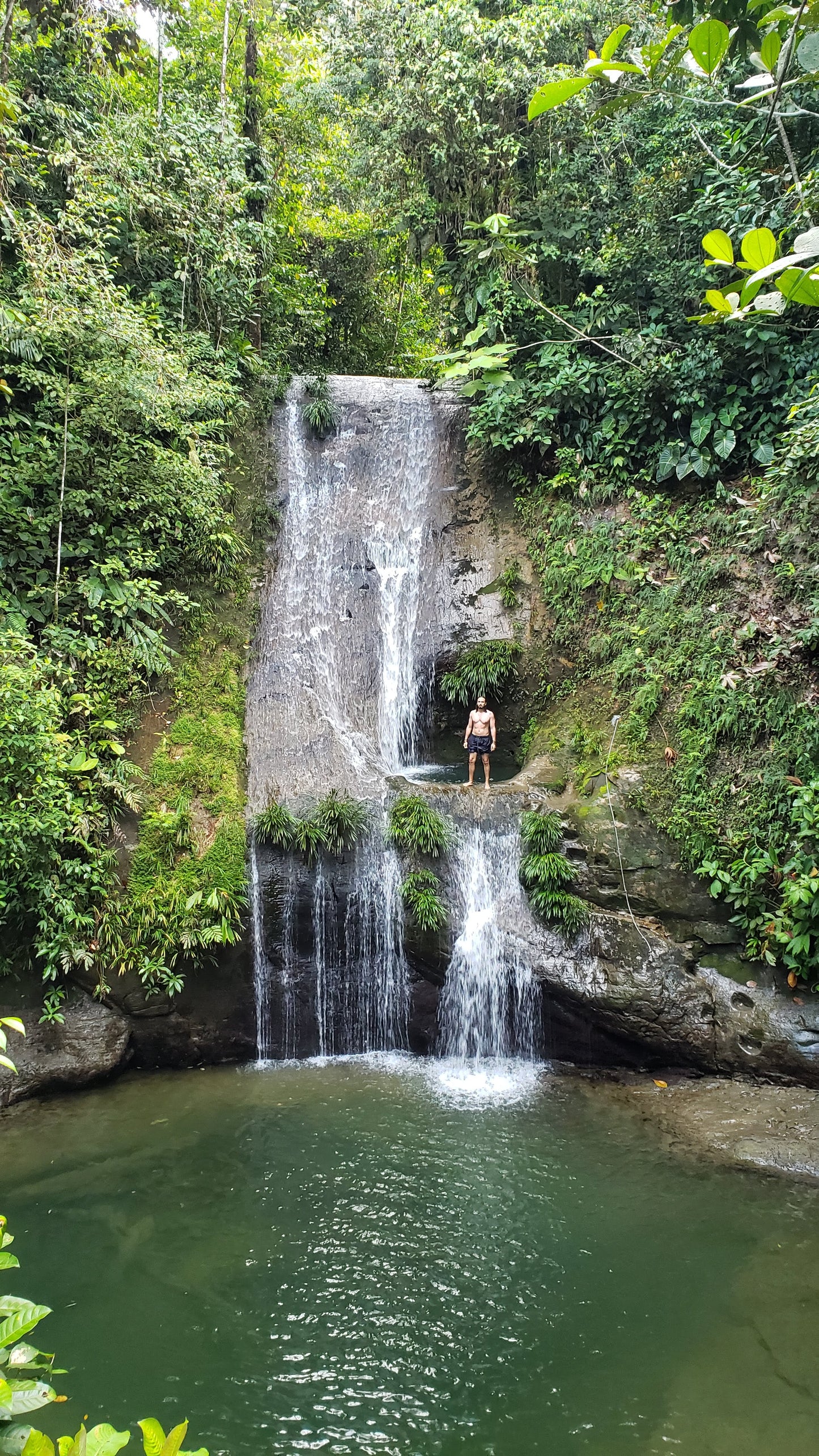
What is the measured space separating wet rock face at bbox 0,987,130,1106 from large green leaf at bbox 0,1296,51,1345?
576 centimetres

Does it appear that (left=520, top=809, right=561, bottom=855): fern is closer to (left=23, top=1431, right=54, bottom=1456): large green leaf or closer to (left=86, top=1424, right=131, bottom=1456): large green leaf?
(left=86, top=1424, right=131, bottom=1456): large green leaf

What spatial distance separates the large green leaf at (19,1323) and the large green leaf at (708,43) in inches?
115

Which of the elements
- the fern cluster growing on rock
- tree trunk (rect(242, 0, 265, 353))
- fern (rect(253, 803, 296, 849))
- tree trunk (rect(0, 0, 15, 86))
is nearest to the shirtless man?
the fern cluster growing on rock

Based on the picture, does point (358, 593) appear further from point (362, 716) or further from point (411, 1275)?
point (411, 1275)

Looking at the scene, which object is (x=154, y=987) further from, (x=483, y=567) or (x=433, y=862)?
(x=483, y=567)

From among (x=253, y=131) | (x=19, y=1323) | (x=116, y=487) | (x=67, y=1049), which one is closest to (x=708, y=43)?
(x=19, y=1323)

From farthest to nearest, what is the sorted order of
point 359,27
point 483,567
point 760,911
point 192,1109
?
point 359,27 → point 483,567 → point 760,911 → point 192,1109

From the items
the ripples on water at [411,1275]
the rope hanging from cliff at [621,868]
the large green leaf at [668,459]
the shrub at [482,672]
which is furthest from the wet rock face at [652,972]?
the large green leaf at [668,459]

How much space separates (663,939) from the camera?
24.5 ft

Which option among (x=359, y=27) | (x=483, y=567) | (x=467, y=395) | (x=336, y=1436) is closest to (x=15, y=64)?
(x=359, y=27)

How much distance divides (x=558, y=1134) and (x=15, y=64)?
1313 centimetres

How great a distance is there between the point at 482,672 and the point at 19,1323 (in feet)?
29.7

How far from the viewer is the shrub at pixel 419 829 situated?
27.0 feet

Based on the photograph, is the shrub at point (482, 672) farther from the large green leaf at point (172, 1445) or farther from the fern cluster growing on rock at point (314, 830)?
the large green leaf at point (172, 1445)
